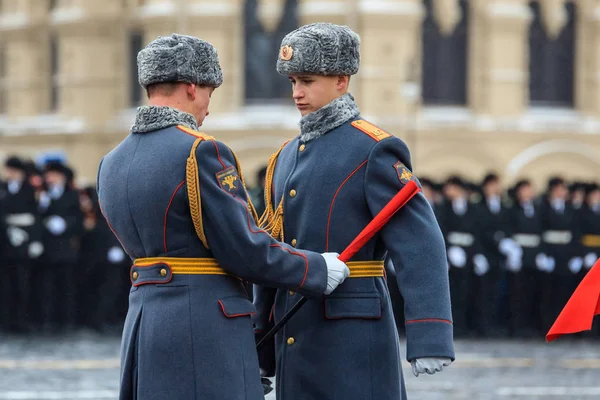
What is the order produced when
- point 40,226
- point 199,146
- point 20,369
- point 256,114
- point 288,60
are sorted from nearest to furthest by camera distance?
point 199,146 → point 288,60 → point 20,369 → point 40,226 → point 256,114

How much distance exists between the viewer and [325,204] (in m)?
5.78

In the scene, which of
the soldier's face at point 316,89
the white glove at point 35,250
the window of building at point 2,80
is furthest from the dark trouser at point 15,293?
the window of building at point 2,80

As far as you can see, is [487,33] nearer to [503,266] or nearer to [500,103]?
[500,103]

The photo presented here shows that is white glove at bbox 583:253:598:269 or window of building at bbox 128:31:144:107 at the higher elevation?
window of building at bbox 128:31:144:107

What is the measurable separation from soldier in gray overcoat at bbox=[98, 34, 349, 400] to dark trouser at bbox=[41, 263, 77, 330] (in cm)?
1011

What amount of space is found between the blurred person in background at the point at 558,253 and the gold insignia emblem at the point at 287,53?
1053 centimetres

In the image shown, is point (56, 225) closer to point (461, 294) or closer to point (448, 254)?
point (448, 254)

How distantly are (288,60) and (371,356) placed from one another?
1198mm

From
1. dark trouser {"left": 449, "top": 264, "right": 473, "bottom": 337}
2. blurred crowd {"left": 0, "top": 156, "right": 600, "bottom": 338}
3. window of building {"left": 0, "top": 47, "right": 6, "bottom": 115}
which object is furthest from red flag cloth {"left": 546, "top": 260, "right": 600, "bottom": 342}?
window of building {"left": 0, "top": 47, "right": 6, "bottom": 115}

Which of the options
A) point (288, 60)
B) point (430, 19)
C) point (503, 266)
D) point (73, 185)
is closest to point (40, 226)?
point (73, 185)

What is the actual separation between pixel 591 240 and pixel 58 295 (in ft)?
18.8

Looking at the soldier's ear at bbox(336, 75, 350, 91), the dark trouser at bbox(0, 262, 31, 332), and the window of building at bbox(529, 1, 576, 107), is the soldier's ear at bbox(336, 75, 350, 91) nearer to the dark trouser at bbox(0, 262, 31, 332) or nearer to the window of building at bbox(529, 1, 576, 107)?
the dark trouser at bbox(0, 262, 31, 332)

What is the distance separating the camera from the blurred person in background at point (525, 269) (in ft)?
52.3

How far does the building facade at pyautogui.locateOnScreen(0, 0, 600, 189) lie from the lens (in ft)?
81.7
